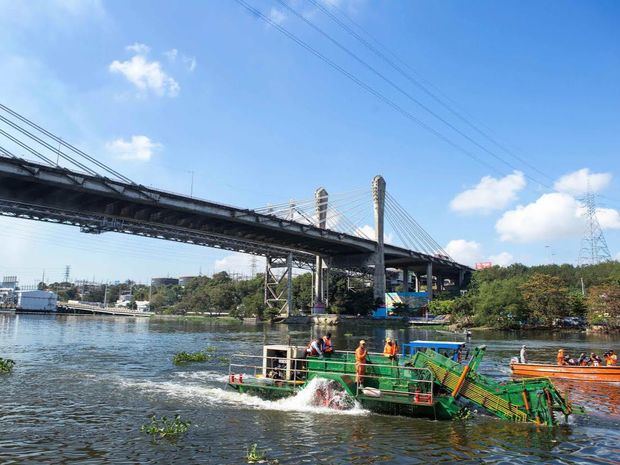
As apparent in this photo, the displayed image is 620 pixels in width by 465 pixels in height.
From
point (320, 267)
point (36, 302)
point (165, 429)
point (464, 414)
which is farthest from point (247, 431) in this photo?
point (36, 302)

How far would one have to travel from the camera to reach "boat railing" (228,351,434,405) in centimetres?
1500

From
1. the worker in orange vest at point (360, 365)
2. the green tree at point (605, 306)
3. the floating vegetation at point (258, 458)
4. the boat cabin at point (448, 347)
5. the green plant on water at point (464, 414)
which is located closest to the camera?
the floating vegetation at point (258, 458)

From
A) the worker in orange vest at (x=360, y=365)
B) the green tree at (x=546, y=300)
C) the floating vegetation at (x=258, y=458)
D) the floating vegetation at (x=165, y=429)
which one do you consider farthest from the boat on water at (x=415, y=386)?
the green tree at (x=546, y=300)

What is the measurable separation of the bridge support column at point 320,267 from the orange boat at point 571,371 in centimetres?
7461

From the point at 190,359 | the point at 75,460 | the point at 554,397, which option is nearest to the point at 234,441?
the point at 75,460

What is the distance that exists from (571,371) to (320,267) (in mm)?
82404

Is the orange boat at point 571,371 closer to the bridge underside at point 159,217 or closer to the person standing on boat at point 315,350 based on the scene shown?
the person standing on boat at point 315,350

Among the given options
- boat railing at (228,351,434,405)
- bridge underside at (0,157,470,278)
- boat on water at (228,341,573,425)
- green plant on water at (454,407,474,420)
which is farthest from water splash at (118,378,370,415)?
bridge underside at (0,157,470,278)

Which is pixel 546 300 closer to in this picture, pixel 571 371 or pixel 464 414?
pixel 571 371

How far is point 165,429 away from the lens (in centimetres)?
1261

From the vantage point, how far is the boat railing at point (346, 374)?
1500 centimetres

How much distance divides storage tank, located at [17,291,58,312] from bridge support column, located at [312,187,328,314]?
91121mm

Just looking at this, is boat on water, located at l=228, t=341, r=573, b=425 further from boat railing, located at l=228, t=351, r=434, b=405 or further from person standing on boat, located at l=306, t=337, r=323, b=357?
person standing on boat, located at l=306, t=337, r=323, b=357

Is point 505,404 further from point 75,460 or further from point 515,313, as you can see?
point 515,313
